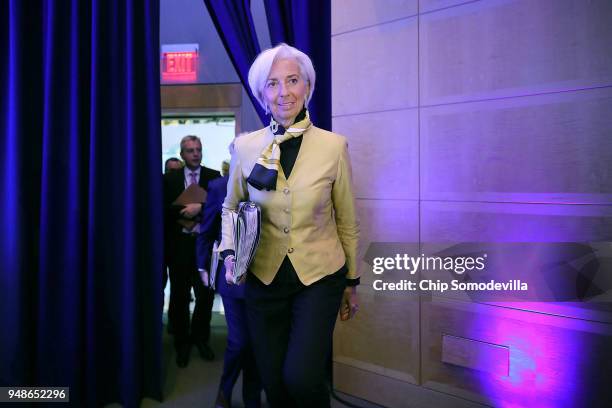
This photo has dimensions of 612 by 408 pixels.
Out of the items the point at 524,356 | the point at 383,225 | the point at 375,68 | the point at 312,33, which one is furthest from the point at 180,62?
the point at 524,356

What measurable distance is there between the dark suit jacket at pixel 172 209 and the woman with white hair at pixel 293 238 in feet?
4.45

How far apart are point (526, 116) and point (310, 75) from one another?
91 cm

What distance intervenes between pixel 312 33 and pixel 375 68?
558 millimetres

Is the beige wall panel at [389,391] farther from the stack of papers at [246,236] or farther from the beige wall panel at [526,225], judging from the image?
the stack of papers at [246,236]

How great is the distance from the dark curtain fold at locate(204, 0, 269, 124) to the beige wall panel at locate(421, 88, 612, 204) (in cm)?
101

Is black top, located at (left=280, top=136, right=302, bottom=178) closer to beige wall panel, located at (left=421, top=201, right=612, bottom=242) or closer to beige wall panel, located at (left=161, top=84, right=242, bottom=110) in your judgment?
beige wall panel, located at (left=421, top=201, right=612, bottom=242)

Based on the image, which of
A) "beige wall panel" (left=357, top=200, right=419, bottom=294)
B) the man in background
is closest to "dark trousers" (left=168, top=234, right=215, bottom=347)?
the man in background

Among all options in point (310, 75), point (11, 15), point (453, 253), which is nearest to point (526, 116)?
point (453, 253)

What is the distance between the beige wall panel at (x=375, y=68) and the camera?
1.94 meters

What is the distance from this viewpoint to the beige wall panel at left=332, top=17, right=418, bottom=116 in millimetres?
1943

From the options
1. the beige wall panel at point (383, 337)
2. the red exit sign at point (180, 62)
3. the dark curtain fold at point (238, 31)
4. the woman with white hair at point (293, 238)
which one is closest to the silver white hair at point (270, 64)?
the woman with white hair at point (293, 238)

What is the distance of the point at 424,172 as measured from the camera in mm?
1927

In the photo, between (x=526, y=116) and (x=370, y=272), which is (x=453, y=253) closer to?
(x=370, y=272)

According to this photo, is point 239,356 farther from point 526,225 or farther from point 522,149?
point 522,149
